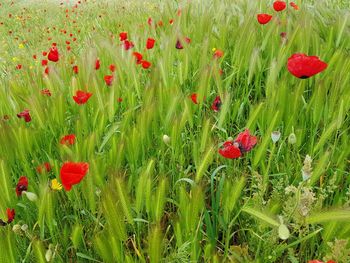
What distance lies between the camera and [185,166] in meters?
1.02

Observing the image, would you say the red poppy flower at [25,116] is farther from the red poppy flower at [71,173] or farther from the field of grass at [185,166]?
the red poppy flower at [71,173]

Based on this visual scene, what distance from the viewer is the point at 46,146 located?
41.0 inches

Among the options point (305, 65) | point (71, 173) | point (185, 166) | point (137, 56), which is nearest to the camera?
point (71, 173)

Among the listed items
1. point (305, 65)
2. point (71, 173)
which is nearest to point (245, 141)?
point (305, 65)

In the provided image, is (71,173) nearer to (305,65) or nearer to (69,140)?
(69,140)

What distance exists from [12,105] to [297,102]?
32.9 inches

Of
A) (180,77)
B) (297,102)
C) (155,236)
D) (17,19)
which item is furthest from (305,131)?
(17,19)

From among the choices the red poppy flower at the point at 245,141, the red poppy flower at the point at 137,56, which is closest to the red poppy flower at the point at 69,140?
the red poppy flower at the point at 245,141

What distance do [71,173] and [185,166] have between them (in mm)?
388

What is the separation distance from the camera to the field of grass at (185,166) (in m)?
0.68

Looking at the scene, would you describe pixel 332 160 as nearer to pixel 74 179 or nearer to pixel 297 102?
pixel 297 102

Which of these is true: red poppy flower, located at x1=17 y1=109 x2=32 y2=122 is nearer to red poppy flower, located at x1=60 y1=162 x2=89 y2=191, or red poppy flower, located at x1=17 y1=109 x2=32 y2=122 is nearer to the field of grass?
the field of grass

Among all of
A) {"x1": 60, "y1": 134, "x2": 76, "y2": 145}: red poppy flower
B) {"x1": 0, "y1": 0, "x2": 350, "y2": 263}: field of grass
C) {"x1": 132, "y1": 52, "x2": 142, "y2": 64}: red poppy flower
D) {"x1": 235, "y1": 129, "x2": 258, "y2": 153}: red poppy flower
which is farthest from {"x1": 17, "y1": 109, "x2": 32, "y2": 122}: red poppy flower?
{"x1": 235, "y1": 129, "x2": 258, "y2": 153}: red poppy flower

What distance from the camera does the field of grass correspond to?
683 mm
